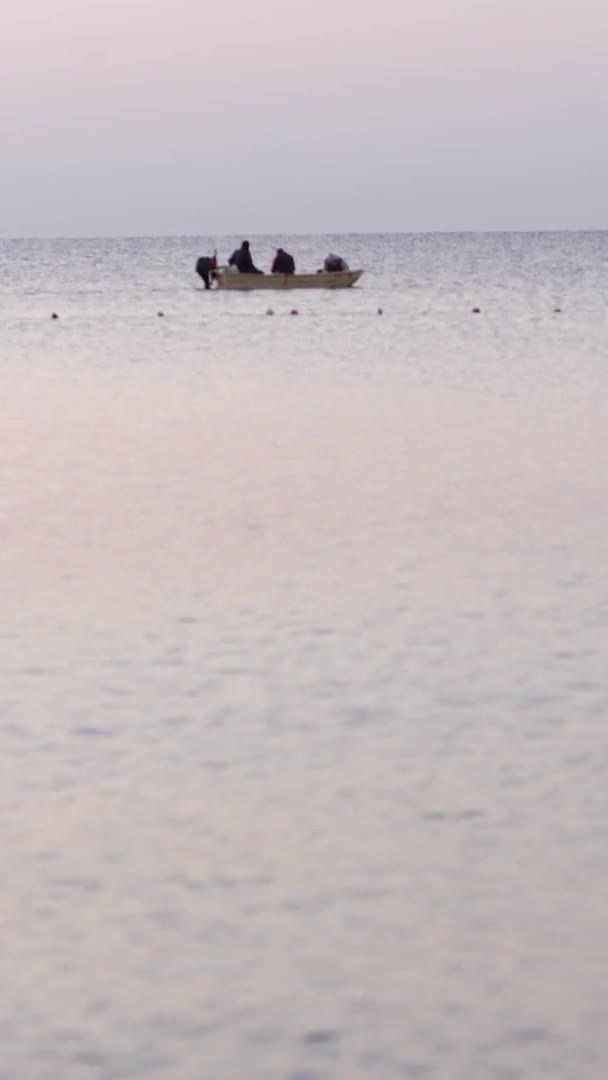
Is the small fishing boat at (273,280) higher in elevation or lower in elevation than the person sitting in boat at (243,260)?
lower

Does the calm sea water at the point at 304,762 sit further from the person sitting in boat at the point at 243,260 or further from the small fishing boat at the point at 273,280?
the small fishing boat at the point at 273,280

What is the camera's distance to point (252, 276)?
6022 centimetres

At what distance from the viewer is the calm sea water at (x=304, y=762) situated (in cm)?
572

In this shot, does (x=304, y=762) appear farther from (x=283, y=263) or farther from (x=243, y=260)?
(x=283, y=263)

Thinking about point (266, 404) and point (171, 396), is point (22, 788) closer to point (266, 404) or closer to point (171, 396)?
point (266, 404)

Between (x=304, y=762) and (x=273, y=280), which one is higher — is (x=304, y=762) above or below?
above

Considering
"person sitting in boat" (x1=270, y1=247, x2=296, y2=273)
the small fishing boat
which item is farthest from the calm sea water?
"person sitting in boat" (x1=270, y1=247, x2=296, y2=273)

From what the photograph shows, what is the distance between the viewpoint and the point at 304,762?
8.35m

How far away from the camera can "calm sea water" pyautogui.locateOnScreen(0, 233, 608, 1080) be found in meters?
5.72

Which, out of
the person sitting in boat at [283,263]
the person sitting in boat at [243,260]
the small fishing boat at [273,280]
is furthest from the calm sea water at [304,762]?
the person sitting in boat at [283,263]

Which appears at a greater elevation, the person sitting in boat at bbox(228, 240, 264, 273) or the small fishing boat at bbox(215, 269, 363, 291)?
the person sitting in boat at bbox(228, 240, 264, 273)

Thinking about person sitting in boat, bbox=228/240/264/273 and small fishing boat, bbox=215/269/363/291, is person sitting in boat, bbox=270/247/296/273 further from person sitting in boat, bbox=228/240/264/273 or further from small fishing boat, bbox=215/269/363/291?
person sitting in boat, bbox=228/240/264/273

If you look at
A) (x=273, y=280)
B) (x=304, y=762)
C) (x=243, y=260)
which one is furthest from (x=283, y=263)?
(x=304, y=762)

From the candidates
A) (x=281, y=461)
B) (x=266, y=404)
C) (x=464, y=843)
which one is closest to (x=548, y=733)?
(x=464, y=843)
